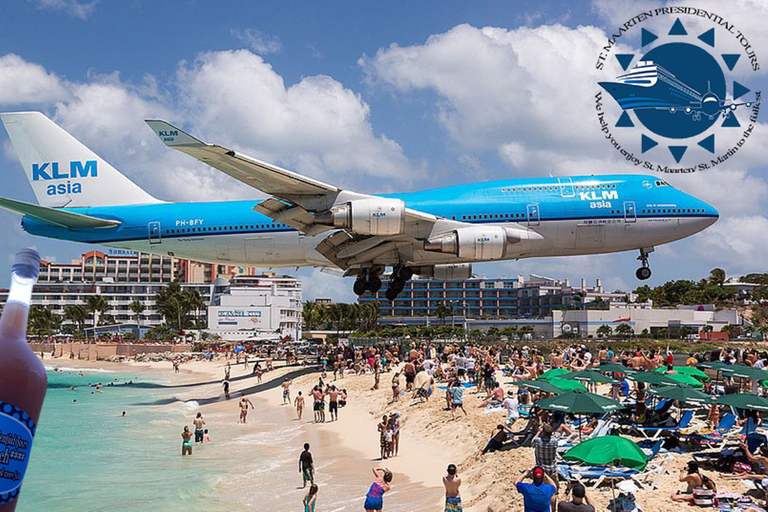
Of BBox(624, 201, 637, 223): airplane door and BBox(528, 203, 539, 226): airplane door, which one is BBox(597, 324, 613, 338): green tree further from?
BBox(528, 203, 539, 226): airplane door

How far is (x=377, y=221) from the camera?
2830 centimetres

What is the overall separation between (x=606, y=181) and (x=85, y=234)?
26.8 metres

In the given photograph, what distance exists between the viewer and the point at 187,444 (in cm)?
2673

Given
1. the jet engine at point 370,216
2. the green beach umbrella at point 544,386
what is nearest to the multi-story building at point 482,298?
the jet engine at point 370,216

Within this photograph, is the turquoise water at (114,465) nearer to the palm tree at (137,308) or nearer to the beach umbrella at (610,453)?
the beach umbrella at (610,453)

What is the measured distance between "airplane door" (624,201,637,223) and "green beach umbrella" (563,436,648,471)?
21.1 m

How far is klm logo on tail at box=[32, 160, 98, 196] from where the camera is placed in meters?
38.6

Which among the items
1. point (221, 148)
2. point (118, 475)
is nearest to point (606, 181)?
point (221, 148)

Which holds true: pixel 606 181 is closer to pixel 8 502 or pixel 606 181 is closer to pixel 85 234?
pixel 85 234

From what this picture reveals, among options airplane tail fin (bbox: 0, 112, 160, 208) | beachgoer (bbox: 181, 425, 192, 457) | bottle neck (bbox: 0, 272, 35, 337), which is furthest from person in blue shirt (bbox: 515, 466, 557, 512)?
airplane tail fin (bbox: 0, 112, 160, 208)

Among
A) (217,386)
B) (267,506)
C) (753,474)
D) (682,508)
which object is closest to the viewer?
(682,508)

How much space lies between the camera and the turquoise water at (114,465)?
20.4 m

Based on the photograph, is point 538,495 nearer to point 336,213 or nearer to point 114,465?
point 336,213

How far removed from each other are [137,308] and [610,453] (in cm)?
13835
